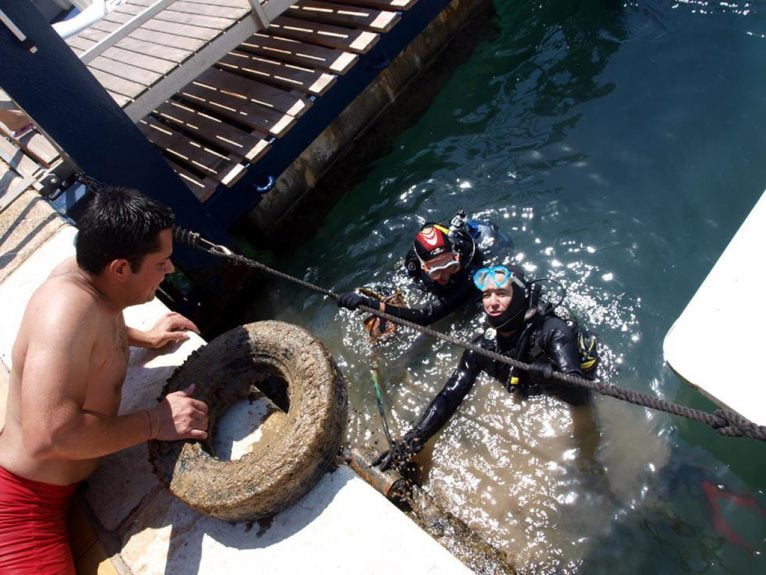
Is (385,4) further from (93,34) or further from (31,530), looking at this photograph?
(31,530)

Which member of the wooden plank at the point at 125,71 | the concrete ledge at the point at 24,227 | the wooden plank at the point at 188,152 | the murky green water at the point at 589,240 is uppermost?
the wooden plank at the point at 125,71

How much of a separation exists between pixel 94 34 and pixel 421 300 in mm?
5892

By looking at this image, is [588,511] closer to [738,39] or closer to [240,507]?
[240,507]

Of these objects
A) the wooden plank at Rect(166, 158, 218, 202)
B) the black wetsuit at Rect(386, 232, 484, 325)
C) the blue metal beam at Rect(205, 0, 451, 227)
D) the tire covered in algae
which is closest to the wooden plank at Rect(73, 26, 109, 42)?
the wooden plank at Rect(166, 158, 218, 202)

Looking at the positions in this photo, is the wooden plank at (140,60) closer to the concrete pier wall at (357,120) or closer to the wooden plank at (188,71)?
the wooden plank at (188,71)

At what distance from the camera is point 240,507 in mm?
2953

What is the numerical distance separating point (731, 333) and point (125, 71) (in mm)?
6337

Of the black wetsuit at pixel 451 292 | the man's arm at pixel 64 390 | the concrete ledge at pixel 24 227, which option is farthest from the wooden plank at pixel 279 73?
the man's arm at pixel 64 390

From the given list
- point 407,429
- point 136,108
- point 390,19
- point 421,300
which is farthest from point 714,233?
point 136,108

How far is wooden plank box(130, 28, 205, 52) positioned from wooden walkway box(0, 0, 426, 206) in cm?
2

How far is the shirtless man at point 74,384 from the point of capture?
8.67ft

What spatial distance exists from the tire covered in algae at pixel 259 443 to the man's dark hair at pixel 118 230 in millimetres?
961

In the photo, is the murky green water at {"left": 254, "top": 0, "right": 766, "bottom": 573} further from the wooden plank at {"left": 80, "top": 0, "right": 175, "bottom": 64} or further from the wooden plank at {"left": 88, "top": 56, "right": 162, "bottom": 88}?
the wooden plank at {"left": 80, "top": 0, "right": 175, "bottom": 64}

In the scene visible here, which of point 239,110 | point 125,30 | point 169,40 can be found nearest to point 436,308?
point 239,110
